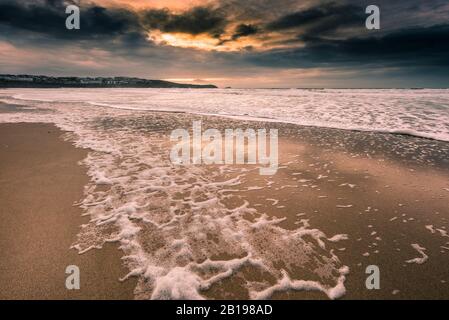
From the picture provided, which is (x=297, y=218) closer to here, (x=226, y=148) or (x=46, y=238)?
(x=46, y=238)

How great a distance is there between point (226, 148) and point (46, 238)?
6.58 metres

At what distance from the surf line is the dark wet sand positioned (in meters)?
3.35

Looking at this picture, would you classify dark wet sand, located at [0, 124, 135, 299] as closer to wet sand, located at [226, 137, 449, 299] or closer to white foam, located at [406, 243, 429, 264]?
wet sand, located at [226, 137, 449, 299]

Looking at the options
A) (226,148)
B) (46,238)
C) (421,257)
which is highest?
(226,148)

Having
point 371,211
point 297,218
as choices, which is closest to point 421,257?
point 371,211

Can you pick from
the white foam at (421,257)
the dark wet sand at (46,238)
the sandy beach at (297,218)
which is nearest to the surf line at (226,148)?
the sandy beach at (297,218)

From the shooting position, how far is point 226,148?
973 cm

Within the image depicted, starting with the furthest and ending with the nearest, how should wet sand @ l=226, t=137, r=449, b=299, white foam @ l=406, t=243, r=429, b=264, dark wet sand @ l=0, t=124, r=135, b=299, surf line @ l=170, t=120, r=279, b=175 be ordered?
surf line @ l=170, t=120, r=279, b=175 < white foam @ l=406, t=243, r=429, b=264 < wet sand @ l=226, t=137, r=449, b=299 < dark wet sand @ l=0, t=124, r=135, b=299

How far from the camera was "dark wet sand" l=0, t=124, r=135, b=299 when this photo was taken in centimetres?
316

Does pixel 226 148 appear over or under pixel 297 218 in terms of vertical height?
over

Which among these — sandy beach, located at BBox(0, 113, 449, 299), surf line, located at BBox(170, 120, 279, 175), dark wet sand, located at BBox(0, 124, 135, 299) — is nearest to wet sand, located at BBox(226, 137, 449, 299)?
sandy beach, located at BBox(0, 113, 449, 299)

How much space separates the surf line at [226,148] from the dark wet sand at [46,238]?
3.35 metres
